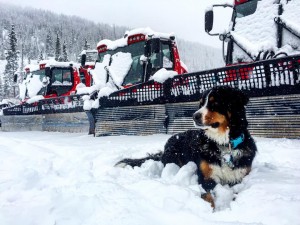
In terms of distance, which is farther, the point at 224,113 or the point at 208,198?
the point at 224,113

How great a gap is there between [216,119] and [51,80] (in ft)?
40.6

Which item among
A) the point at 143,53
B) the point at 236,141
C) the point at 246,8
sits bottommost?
the point at 236,141

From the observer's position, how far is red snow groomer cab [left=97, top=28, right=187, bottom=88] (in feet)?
30.6

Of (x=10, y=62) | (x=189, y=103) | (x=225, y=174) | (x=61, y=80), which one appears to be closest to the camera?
(x=225, y=174)

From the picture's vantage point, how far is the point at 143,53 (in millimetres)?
9531

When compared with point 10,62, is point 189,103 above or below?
below

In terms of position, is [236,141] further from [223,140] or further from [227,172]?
[227,172]

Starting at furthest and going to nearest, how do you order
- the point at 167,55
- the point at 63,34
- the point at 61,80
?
the point at 63,34 → the point at 61,80 → the point at 167,55

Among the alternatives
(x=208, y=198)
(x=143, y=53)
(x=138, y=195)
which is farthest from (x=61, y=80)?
(x=208, y=198)

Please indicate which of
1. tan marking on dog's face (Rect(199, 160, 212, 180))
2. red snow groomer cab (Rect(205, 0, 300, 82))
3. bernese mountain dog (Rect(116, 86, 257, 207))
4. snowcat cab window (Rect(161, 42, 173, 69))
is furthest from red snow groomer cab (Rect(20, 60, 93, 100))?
tan marking on dog's face (Rect(199, 160, 212, 180))

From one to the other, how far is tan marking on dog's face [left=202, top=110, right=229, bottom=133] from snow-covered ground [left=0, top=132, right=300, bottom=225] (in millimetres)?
596

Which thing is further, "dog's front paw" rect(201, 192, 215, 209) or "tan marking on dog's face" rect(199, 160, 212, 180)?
"tan marking on dog's face" rect(199, 160, 212, 180)

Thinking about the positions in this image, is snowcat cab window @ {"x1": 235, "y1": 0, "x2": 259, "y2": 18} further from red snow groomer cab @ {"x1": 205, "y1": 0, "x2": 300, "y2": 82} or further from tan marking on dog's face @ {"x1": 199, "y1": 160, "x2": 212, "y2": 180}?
tan marking on dog's face @ {"x1": 199, "y1": 160, "x2": 212, "y2": 180}

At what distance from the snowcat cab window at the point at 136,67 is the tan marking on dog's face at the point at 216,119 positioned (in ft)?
19.9
